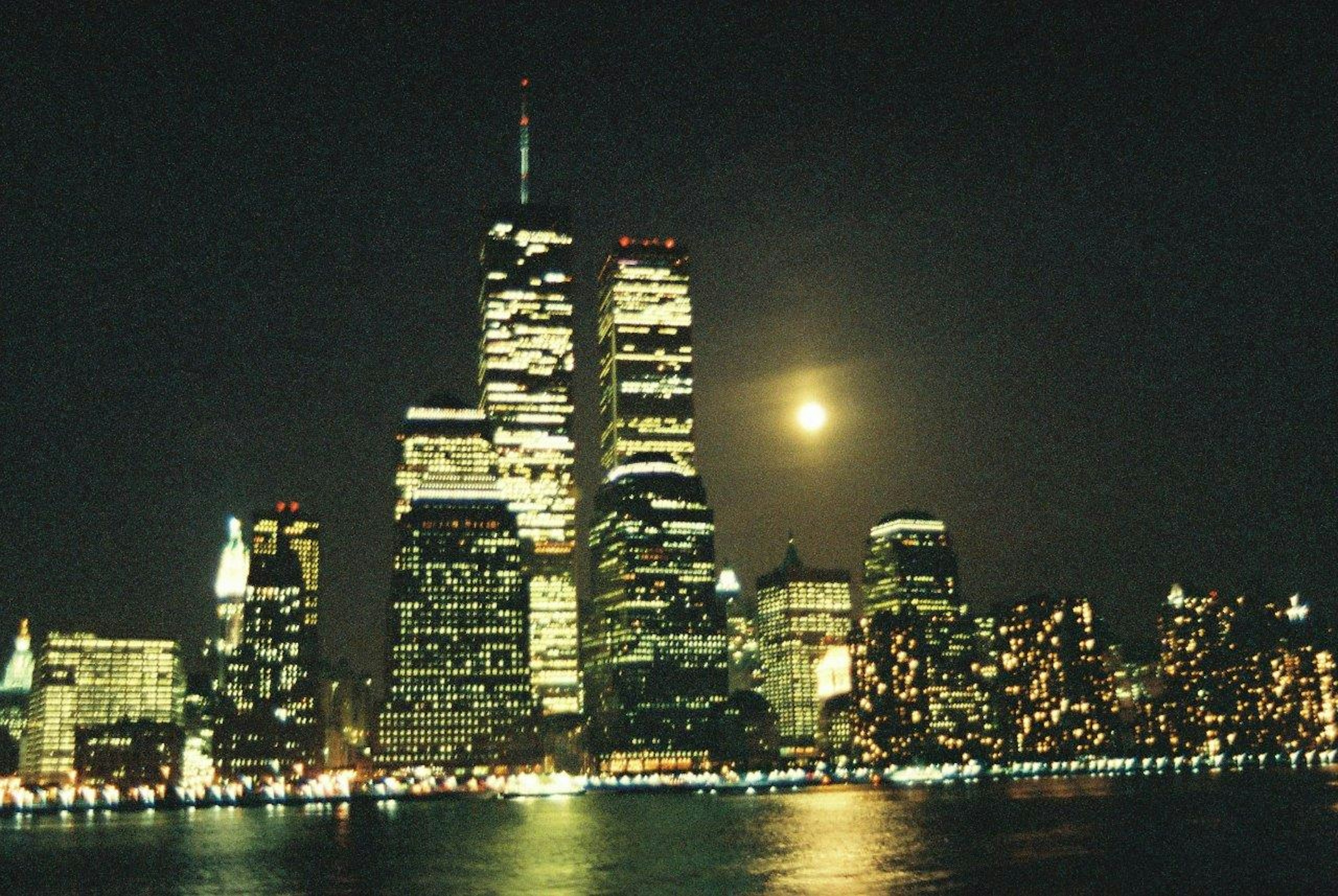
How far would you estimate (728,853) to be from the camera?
111 m

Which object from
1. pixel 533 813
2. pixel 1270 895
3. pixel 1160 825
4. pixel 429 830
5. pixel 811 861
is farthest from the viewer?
pixel 533 813

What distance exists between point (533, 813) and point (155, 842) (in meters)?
63.6

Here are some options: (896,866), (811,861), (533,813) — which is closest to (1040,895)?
(896,866)

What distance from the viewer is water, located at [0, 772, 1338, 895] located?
8719 centimetres

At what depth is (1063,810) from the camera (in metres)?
170

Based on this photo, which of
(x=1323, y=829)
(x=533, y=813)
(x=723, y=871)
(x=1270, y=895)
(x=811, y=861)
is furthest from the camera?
(x=533, y=813)

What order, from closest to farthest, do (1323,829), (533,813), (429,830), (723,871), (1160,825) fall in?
(723,871), (1323,829), (1160,825), (429,830), (533,813)

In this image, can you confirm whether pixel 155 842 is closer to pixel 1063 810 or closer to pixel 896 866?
pixel 896 866

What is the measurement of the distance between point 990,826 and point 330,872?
67.3 meters

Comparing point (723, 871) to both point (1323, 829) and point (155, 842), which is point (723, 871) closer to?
point (1323, 829)

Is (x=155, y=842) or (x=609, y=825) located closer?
(x=155, y=842)

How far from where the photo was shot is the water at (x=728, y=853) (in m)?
87.2

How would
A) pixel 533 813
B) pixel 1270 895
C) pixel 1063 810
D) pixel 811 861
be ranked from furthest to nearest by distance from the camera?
pixel 533 813
pixel 1063 810
pixel 811 861
pixel 1270 895

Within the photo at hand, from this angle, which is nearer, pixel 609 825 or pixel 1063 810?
pixel 609 825
